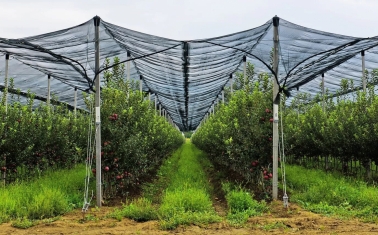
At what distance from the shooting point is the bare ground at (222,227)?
5031mm

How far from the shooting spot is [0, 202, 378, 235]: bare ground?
5031 mm

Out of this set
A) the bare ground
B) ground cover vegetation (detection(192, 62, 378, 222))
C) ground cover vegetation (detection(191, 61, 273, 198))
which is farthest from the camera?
ground cover vegetation (detection(191, 61, 273, 198))

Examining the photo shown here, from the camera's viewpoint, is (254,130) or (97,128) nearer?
(97,128)

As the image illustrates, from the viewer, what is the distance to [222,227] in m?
5.30

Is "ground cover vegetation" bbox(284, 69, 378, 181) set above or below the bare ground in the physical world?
above

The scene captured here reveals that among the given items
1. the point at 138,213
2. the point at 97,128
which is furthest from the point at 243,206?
the point at 97,128

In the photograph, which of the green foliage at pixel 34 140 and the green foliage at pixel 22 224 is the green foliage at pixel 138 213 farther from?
the green foliage at pixel 34 140

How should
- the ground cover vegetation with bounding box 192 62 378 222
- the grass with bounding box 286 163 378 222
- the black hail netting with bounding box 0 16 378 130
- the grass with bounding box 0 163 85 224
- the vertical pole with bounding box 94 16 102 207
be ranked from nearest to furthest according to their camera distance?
1. the grass with bounding box 0 163 85 224
2. the grass with bounding box 286 163 378 222
3. the ground cover vegetation with bounding box 192 62 378 222
4. the vertical pole with bounding box 94 16 102 207
5. the black hail netting with bounding box 0 16 378 130

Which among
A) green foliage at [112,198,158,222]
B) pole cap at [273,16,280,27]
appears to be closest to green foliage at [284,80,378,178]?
pole cap at [273,16,280,27]

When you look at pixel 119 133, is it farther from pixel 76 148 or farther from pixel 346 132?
pixel 346 132

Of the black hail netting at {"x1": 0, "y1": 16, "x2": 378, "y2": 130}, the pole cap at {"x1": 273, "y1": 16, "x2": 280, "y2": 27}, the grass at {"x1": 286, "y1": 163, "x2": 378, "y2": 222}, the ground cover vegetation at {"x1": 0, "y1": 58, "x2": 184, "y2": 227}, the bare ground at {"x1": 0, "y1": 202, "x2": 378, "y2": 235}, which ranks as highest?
the pole cap at {"x1": 273, "y1": 16, "x2": 280, "y2": 27}

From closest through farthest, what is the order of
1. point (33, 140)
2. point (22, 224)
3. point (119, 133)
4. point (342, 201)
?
point (22, 224), point (342, 201), point (119, 133), point (33, 140)

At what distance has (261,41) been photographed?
859 cm

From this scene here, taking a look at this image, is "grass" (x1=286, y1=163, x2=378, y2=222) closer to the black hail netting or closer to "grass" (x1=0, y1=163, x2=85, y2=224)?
the black hail netting
